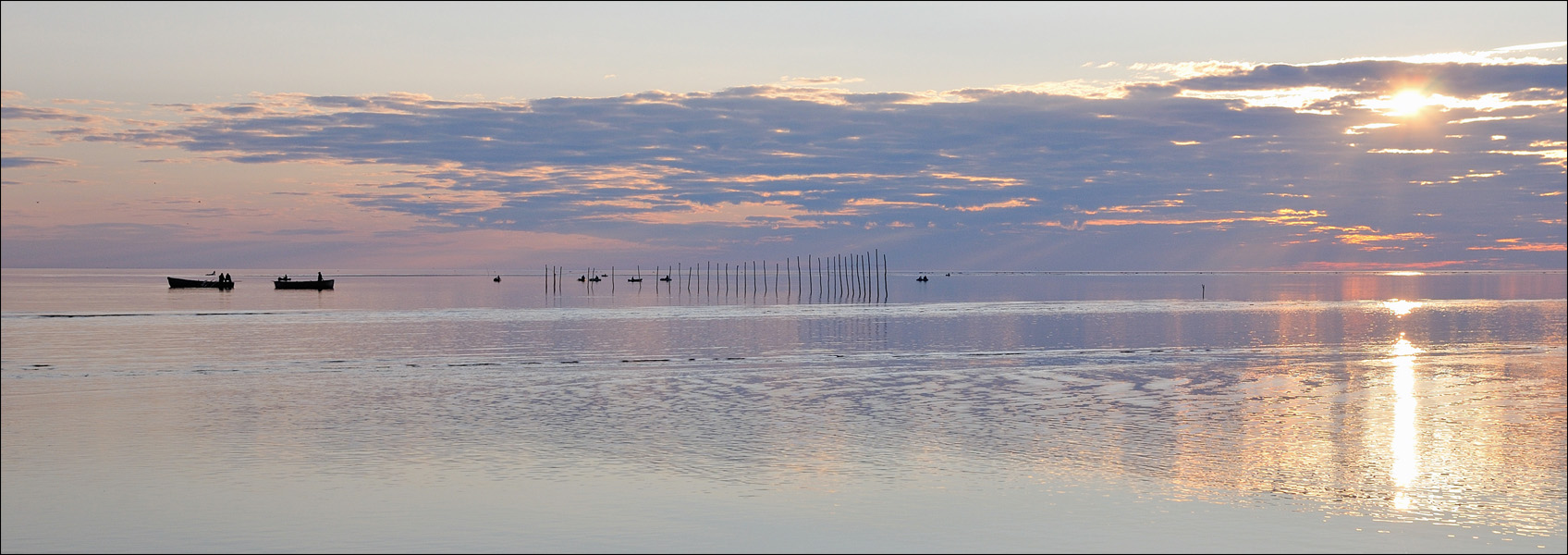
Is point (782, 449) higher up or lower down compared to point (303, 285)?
lower down

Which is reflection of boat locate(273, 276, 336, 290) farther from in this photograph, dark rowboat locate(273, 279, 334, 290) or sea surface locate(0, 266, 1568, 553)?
sea surface locate(0, 266, 1568, 553)

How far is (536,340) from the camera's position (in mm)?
55500

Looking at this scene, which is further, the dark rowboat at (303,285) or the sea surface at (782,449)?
the dark rowboat at (303,285)

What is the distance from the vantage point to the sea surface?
618 inches

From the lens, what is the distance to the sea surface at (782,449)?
15688 millimetres

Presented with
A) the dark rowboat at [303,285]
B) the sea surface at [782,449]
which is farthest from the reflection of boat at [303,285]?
the sea surface at [782,449]

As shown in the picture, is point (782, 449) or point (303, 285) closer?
point (782, 449)

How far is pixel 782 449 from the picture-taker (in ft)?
73.4

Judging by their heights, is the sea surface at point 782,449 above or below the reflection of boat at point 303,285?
below

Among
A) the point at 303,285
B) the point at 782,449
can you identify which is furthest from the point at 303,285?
the point at 782,449

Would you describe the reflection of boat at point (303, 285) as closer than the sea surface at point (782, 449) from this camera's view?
No

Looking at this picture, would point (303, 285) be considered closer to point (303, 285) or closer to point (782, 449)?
point (303, 285)

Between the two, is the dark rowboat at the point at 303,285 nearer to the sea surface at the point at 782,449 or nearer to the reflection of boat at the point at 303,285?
the reflection of boat at the point at 303,285

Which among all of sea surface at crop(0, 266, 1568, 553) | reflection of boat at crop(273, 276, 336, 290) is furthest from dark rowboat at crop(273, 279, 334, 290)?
sea surface at crop(0, 266, 1568, 553)
